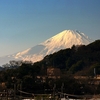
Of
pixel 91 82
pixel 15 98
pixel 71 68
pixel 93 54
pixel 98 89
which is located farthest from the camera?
pixel 93 54

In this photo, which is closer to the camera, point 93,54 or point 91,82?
point 91,82

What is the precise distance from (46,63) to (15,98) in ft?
85.4

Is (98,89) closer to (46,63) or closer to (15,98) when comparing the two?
(15,98)

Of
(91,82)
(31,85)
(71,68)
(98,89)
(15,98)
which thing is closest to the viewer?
(15,98)

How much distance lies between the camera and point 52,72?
98.2 ft

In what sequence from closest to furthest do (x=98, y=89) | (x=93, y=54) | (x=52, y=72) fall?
1. (x=98, y=89)
2. (x=52, y=72)
3. (x=93, y=54)

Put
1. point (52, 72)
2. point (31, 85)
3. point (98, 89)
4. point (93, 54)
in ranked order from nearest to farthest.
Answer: point (31, 85) → point (98, 89) → point (52, 72) → point (93, 54)

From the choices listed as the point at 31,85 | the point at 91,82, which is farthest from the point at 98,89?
the point at 31,85

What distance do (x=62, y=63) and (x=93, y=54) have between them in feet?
14.4

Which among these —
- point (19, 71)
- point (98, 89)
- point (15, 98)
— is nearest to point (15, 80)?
point (19, 71)

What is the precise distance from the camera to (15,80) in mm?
22906

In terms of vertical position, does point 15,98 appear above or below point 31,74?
below

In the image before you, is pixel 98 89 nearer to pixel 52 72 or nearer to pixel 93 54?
pixel 52 72

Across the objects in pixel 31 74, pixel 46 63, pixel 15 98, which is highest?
pixel 46 63
